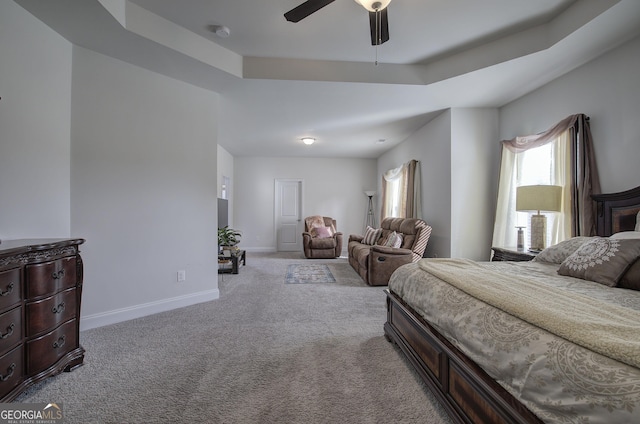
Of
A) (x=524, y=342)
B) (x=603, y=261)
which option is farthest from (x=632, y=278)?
(x=524, y=342)

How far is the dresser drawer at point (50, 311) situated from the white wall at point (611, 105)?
444 cm

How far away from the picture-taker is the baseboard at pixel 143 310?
8.18 ft

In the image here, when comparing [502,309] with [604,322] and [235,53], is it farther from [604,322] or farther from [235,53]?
[235,53]

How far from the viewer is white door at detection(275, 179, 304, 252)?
24.6 feet

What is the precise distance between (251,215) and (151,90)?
15.6 feet

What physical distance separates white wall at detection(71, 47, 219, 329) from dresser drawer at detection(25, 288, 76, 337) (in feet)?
2.59

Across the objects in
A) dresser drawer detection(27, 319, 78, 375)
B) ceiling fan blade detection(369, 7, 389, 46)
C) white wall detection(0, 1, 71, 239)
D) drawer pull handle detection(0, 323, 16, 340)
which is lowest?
dresser drawer detection(27, 319, 78, 375)

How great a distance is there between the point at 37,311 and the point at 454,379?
237 centimetres

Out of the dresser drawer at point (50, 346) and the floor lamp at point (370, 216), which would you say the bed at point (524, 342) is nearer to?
the dresser drawer at point (50, 346)

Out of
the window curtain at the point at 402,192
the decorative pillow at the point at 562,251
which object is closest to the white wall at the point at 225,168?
the window curtain at the point at 402,192

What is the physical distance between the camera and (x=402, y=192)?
18.2ft

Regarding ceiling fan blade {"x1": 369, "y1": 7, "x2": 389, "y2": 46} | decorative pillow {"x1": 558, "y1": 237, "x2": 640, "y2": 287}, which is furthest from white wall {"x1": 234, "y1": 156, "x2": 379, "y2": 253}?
decorative pillow {"x1": 558, "y1": 237, "x2": 640, "y2": 287}

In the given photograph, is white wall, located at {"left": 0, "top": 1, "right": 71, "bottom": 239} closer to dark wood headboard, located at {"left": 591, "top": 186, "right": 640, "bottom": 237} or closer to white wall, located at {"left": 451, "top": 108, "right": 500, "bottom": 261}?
white wall, located at {"left": 451, "top": 108, "right": 500, "bottom": 261}

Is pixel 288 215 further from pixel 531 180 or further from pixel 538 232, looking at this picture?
pixel 538 232
